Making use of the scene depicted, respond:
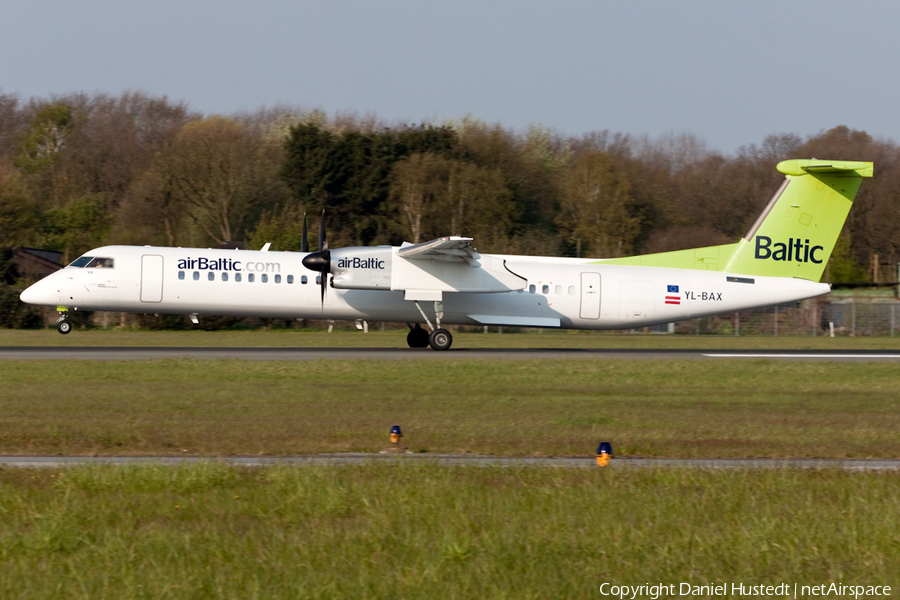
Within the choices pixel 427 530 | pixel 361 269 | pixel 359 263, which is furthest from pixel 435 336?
pixel 427 530

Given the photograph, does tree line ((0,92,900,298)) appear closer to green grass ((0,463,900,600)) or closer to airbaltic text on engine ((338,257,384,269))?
airbaltic text on engine ((338,257,384,269))

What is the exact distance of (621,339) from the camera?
38156 mm

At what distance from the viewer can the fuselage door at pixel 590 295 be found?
2752 centimetres

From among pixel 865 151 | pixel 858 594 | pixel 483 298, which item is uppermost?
pixel 865 151

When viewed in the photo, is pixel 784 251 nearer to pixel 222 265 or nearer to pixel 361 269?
pixel 361 269

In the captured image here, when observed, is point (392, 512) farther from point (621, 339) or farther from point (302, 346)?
point (621, 339)

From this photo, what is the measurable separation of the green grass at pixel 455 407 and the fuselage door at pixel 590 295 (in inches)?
137

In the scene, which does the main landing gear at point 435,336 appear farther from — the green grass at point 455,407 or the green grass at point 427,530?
the green grass at point 427,530

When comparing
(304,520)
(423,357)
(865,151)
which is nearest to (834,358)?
(423,357)

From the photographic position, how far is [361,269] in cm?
2592

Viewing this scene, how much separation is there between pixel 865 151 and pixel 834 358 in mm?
54679

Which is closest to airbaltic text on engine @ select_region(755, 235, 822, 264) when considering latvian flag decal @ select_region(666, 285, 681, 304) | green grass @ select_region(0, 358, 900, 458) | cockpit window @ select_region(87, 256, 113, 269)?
latvian flag decal @ select_region(666, 285, 681, 304)

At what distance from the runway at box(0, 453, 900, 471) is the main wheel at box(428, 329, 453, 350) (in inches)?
637

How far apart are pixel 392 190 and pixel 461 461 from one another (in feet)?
164
